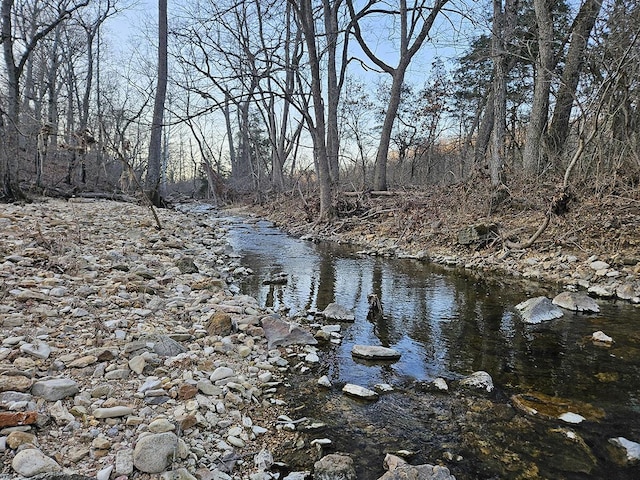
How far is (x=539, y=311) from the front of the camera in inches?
A: 173

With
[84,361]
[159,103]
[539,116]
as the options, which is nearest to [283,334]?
[84,361]

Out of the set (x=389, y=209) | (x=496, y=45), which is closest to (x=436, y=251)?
(x=389, y=209)

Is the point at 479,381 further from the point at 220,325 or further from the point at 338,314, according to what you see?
the point at 220,325

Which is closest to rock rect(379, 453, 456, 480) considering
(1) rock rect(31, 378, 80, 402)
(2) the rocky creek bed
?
(2) the rocky creek bed

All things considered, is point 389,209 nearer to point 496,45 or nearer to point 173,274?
point 496,45

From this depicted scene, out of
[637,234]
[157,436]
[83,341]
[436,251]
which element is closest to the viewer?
[157,436]

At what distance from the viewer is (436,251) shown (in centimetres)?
797

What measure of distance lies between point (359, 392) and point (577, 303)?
3308 mm

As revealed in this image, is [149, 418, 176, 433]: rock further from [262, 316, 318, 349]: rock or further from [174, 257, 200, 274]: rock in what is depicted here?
[174, 257, 200, 274]: rock

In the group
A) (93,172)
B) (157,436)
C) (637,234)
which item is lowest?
(157,436)

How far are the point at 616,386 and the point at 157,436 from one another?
10.1ft

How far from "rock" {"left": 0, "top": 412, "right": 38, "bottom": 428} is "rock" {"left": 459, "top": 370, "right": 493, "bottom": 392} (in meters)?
2.59

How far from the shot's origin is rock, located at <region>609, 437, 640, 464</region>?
2.14 metres

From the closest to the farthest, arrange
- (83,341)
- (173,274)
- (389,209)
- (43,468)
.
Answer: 1. (43,468)
2. (83,341)
3. (173,274)
4. (389,209)
